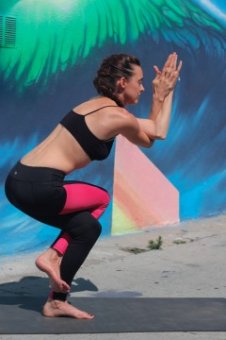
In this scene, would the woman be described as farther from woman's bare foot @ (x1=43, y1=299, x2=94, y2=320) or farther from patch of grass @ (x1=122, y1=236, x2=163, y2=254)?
patch of grass @ (x1=122, y1=236, x2=163, y2=254)

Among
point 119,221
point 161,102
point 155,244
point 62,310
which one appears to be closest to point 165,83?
point 161,102

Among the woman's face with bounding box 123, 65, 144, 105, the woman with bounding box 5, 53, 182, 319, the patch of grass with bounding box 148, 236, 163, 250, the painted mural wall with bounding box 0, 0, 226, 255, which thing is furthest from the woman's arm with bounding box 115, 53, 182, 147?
the patch of grass with bounding box 148, 236, 163, 250

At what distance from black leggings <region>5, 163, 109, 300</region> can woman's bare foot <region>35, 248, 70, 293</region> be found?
Result: 5 cm

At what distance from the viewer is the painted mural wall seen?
19.3 feet

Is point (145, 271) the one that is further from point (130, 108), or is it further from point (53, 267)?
point (130, 108)

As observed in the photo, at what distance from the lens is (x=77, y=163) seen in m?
4.43

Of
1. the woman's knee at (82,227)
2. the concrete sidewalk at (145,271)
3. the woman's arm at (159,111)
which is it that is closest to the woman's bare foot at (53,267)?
the woman's knee at (82,227)

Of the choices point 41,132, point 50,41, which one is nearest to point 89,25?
point 50,41

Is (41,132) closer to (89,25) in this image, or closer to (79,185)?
(89,25)

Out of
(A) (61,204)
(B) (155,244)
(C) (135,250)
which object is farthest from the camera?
(B) (155,244)

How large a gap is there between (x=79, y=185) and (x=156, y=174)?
2.53 meters

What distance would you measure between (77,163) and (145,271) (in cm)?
161

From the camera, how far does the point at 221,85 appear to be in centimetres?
751

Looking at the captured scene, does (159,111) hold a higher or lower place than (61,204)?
higher
